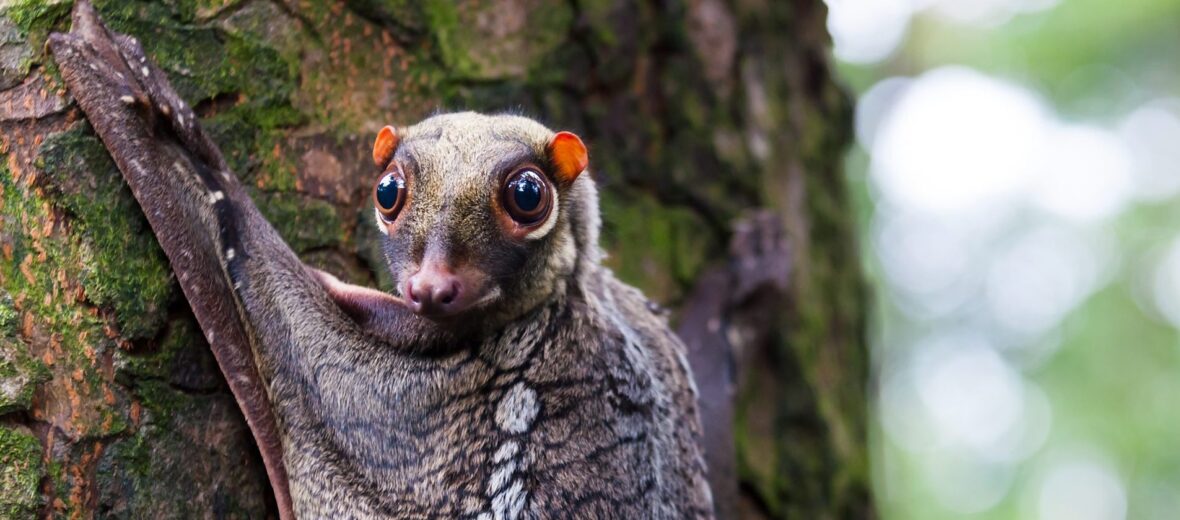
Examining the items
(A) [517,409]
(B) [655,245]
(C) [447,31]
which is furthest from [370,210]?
(B) [655,245]

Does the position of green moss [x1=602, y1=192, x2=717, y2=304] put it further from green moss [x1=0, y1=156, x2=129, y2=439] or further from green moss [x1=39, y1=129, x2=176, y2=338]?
green moss [x1=0, y1=156, x2=129, y2=439]

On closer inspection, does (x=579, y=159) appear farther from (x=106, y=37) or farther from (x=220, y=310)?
(x=106, y=37)

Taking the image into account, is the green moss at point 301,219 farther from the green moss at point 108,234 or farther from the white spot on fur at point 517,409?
the white spot on fur at point 517,409

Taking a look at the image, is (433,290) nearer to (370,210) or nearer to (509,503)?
(509,503)

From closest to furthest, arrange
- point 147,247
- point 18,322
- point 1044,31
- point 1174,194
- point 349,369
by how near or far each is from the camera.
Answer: point 18,322, point 147,247, point 349,369, point 1044,31, point 1174,194

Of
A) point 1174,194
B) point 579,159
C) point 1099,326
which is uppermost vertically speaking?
point 1174,194

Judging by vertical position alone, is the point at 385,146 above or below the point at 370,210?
above

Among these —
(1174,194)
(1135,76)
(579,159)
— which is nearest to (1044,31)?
(1135,76)
